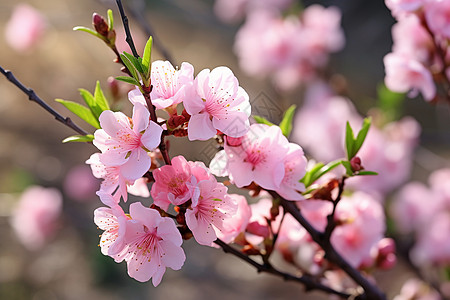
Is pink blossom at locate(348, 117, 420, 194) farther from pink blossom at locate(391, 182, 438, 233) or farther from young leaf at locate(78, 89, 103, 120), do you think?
young leaf at locate(78, 89, 103, 120)

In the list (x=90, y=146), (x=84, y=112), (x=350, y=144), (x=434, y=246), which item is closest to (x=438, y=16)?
(x=350, y=144)

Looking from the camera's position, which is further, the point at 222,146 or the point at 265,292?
the point at 265,292

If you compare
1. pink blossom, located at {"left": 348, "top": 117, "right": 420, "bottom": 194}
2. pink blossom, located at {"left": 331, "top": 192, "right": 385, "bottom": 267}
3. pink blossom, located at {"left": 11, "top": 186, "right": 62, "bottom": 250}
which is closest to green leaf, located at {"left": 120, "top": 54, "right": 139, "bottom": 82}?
pink blossom, located at {"left": 331, "top": 192, "right": 385, "bottom": 267}

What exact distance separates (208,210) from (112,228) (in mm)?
133

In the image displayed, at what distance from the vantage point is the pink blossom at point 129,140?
555mm

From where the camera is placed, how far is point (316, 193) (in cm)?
71

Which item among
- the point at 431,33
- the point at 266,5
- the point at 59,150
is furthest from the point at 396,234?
the point at 59,150

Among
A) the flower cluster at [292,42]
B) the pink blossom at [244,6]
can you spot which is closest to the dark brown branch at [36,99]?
the flower cluster at [292,42]

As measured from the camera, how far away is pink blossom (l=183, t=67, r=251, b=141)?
57 centimetres

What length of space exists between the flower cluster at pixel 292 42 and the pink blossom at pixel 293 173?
1.26m

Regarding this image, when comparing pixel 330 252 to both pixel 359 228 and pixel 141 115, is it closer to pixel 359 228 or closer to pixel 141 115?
pixel 359 228

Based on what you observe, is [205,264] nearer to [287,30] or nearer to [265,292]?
[265,292]

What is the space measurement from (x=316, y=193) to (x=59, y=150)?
3.08m

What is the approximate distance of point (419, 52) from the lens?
3.39 feet
